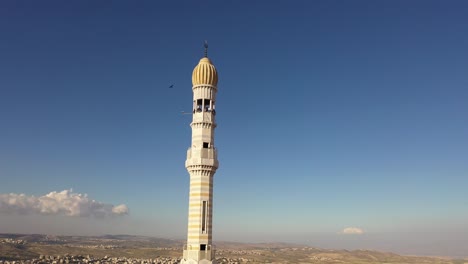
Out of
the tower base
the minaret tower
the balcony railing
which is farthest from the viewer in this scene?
the balcony railing

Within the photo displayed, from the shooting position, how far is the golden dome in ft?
152

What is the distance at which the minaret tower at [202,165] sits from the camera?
43.9 meters

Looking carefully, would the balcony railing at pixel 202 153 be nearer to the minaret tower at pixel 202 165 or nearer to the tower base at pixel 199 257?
the minaret tower at pixel 202 165

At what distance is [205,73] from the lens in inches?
1828

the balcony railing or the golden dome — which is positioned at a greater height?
the golden dome

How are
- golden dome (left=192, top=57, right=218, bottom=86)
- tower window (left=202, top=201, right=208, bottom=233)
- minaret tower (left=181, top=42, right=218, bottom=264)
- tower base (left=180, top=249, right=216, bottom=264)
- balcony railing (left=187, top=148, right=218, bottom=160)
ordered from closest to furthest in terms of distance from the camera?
tower base (left=180, top=249, right=216, bottom=264), minaret tower (left=181, top=42, right=218, bottom=264), tower window (left=202, top=201, right=208, bottom=233), balcony railing (left=187, top=148, right=218, bottom=160), golden dome (left=192, top=57, right=218, bottom=86)

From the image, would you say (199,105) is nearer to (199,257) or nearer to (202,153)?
(202,153)

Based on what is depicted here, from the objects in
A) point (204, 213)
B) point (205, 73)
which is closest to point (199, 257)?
point (204, 213)

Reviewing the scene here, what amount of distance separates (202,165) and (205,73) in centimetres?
995

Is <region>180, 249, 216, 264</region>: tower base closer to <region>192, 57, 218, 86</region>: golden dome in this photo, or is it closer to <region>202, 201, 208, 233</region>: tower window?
<region>202, 201, 208, 233</region>: tower window

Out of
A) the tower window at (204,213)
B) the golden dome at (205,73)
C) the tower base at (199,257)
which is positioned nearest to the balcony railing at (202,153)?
the tower window at (204,213)

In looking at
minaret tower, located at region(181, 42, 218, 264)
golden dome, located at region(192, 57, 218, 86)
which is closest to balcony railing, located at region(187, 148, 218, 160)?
minaret tower, located at region(181, 42, 218, 264)

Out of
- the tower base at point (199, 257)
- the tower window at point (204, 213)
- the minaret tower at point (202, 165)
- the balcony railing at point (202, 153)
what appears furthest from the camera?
the balcony railing at point (202, 153)

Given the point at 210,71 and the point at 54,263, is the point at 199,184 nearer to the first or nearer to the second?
the point at 210,71
